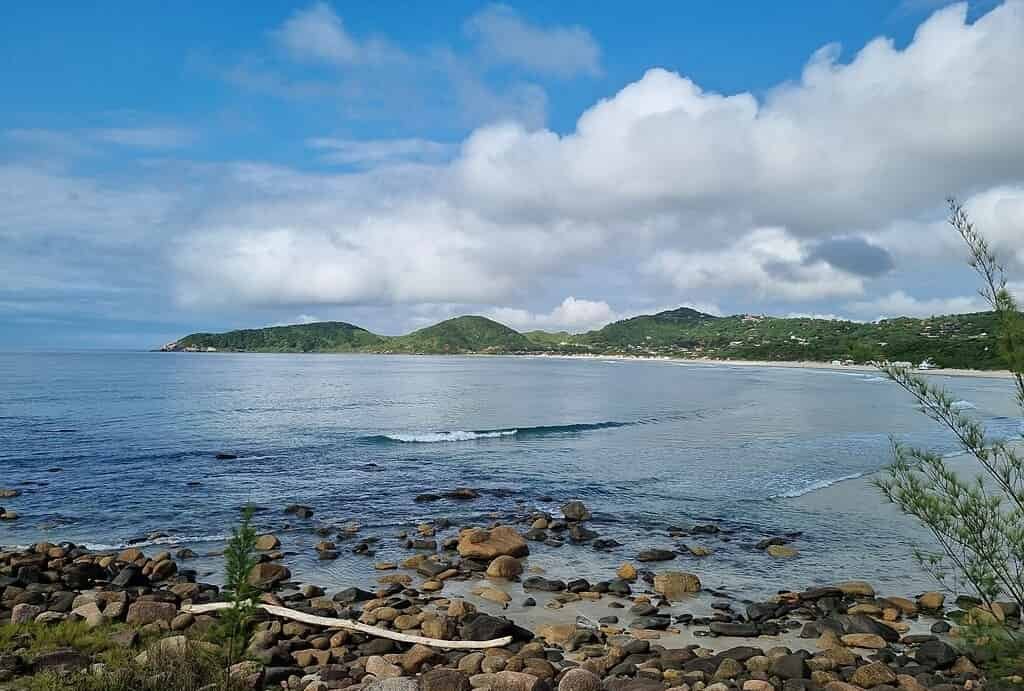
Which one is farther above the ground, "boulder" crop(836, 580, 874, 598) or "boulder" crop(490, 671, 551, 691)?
"boulder" crop(490, 671, 551, 691)

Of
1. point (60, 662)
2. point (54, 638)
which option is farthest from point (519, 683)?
point (54, 638)

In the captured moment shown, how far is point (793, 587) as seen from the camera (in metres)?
15.6

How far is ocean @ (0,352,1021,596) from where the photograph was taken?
18844 millimetres

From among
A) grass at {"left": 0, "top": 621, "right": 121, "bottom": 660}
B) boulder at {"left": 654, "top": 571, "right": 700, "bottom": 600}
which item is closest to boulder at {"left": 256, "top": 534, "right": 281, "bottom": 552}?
grass at {"left": 0, "top": 621, "right": 121, "bottom": 660}

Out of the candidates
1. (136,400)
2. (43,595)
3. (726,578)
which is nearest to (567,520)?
(726,578)

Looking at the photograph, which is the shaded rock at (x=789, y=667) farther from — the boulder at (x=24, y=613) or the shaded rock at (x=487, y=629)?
the boulder at (x=24, y=613)

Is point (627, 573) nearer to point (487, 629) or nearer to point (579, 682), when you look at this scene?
point (487, 629)

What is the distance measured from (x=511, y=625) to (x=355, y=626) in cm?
287

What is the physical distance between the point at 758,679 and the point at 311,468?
25.5 metres

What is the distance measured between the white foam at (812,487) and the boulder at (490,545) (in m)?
12.3

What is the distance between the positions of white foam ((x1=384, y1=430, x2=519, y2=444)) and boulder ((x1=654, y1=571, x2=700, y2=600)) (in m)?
27.3

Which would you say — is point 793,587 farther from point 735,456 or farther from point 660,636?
point 735,456

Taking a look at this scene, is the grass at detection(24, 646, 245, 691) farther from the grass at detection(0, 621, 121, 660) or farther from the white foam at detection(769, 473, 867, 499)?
the white foam at detection(769, 473, 867, 499)

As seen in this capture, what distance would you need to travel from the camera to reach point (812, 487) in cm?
2728
